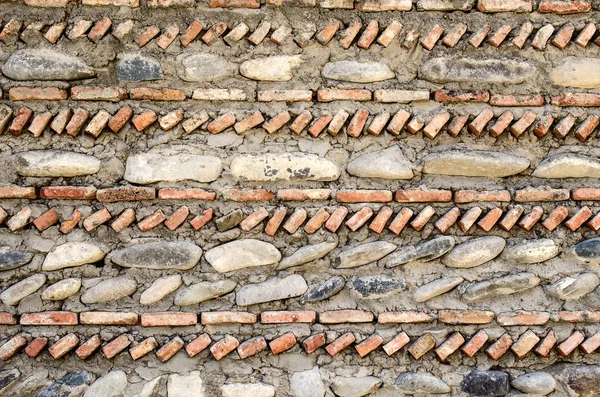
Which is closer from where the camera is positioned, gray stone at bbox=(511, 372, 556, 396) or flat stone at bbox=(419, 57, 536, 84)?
gray stone at bbox=(511, 372, 556, 396)

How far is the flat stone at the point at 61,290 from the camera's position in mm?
2697

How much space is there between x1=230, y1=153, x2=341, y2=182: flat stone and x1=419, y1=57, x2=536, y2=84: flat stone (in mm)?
636

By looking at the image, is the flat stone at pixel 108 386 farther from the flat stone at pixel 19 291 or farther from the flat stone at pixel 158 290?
the flat stone at pixel 19 291

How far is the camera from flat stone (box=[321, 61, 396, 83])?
2840mm

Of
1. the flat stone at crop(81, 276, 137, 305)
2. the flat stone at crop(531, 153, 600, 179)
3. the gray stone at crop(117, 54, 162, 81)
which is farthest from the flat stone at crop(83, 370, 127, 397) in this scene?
the flat stone at crop(531, 153, 600, 179)

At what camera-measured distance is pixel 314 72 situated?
2.85 metres

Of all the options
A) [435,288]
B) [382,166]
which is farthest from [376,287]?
[382,166]

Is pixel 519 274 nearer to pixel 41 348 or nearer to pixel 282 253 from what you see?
pixel 282 253

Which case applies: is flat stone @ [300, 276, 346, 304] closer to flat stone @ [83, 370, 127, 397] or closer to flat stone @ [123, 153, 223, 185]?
flat stone @ [123, 153, 223, 185]

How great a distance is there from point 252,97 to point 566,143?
145 cm

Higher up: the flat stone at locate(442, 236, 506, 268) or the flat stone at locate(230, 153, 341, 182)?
the flat stone at locate(230, 153, 341, 182)

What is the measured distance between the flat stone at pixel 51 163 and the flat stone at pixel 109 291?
496mm

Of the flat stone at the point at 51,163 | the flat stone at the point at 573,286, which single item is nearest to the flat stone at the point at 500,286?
the flat stone at the point at 573,286

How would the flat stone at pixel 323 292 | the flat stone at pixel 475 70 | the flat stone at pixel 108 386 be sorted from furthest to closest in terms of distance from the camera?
the flat stone at pixel 475 70 → the flat stone at pixel 323 292 → the flat stone at pixel 108 386
